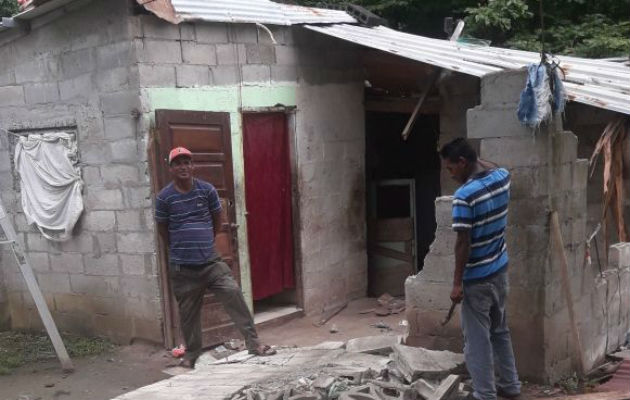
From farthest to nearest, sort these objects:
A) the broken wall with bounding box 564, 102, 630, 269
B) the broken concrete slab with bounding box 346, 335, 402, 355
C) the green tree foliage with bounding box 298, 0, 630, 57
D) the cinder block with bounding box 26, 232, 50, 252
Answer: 1. the green tree foliage with bounding box 298, 0, 630, 57
2. the cinder block with bounding box 26, 232, 50, 252
3. the broken wall with bounding box 564, 102, 630, 269
4. the broken concrete slab with bounding box 346, 335, 402, 355

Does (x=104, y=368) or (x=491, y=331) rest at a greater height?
(x=491, y=331)

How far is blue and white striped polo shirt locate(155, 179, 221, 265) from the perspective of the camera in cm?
541

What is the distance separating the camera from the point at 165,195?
5.41 meters

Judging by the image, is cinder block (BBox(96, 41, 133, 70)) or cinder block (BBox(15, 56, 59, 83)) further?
cinder block (BBox(15, 56, 59, 83))

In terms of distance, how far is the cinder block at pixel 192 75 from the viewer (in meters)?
6.55

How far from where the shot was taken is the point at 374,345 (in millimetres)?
5375

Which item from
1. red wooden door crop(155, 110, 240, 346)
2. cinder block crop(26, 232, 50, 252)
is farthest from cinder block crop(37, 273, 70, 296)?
red wooden door crop(155, 110, 240, 346)

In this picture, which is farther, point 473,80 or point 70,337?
point 473,80

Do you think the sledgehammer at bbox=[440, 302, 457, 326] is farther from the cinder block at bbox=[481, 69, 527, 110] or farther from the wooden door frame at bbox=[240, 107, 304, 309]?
the wooden door frame at bbox=[240, 107, 304, 309]

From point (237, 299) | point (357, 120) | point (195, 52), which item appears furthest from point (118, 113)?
point (357, 120)

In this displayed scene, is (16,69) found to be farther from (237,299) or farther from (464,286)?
(464,286)

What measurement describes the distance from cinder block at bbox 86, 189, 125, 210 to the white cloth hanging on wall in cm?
13

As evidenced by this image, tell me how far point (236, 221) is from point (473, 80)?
3.13 meters

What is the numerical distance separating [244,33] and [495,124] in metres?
3.38
